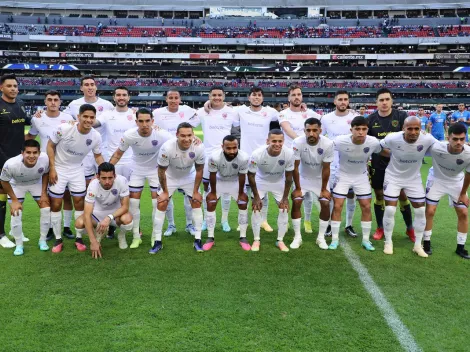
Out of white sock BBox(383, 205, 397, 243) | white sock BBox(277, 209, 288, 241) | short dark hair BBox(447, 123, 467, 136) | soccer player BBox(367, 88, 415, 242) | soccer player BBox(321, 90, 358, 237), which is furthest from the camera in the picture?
soccer player BBox(321, 90, 358, 237)

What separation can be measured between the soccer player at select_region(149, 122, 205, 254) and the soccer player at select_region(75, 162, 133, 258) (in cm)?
49

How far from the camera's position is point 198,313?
3.92 metres

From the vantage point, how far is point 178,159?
5.78 metres

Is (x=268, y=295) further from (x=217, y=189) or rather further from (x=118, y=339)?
(x=217, y=189)

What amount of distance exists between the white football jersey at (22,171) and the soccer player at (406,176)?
5.19m

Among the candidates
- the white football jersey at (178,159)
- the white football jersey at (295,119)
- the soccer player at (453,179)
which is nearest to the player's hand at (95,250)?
the white football jersey at (178,159)

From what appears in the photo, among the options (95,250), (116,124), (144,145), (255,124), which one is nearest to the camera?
(95,250)

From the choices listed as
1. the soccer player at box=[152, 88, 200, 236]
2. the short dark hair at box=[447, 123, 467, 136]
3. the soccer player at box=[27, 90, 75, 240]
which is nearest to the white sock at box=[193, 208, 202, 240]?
the soccer player at box=[152, 88, 200, 236]

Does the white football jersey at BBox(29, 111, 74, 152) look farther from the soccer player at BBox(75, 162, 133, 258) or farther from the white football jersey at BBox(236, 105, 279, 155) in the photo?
the white football jersey at BBox(236, 105, 279, 155)

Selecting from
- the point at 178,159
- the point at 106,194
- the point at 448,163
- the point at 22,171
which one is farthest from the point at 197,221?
the point at 448,163

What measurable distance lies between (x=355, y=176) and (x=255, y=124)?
6.71 feet

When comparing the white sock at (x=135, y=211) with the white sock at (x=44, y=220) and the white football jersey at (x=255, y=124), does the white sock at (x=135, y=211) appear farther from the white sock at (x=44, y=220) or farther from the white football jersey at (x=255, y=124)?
the white football jersey at (x=255, y=124)

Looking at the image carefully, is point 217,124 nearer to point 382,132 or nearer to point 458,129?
point 382,132

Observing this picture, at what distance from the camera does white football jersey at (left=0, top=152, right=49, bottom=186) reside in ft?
18.0
